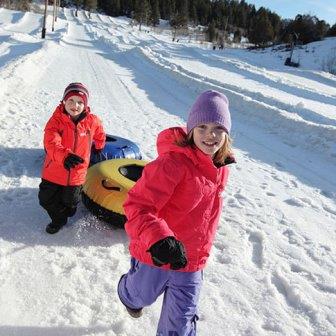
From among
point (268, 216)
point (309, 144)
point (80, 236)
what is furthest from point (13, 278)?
point (309, 144)

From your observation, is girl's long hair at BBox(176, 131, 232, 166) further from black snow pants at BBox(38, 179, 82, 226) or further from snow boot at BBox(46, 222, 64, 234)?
snow boot at BBox(46, 222, 64, 234)

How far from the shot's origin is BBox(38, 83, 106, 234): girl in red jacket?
3816 millimetres

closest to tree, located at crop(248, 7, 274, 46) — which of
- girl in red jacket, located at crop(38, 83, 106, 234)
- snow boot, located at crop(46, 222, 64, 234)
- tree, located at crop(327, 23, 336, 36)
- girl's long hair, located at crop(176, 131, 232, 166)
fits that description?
tree, located at crop(327, 23, 336, 36)

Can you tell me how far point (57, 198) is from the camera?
155 inches

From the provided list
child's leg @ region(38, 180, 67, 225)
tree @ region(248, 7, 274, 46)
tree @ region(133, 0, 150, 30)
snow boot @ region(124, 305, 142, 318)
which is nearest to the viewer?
snow boot @ region(124, 305, 142, 318)

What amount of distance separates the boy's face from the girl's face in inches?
67.2

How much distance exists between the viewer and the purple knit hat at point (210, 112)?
2.38m

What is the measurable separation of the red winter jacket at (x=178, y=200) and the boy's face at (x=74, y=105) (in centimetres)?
164

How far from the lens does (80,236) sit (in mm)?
3906

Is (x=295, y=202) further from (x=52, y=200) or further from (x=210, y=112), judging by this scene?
(x=210, y=112)

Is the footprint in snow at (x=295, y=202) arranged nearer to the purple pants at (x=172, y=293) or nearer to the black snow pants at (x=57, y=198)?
the black snow pants at (x=57, y=198)

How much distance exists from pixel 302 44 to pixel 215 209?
147 feet

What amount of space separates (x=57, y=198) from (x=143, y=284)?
1758 millimetres

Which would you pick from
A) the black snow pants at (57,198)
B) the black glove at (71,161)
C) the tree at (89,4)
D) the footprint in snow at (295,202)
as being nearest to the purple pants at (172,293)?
the black glove at (71,161)
